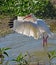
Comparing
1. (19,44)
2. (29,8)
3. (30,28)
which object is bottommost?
(29,8)

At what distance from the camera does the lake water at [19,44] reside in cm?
730

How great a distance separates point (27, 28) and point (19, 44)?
2331 millimetres

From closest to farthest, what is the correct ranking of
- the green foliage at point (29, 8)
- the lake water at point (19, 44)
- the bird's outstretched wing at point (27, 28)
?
1. the bird's outstretched wing at point (27, 28)
2. the lake water at point (19, 44)
3. the green foliage at point (29, 8)

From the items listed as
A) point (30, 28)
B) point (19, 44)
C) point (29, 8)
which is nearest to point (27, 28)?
point (30, 28)

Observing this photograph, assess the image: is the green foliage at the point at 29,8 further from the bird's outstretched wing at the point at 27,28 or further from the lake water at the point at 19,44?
the bird's outstretched wing at the point at 27,28

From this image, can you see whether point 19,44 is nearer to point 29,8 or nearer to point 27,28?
point 27,28

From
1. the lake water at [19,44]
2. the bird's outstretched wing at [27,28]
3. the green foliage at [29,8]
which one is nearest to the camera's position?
the bird's outstretched wing at [27,28]

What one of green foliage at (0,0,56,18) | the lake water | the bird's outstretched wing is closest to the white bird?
the bird's outstretched wing

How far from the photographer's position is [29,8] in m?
11.5

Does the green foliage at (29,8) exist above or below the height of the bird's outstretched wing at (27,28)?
below

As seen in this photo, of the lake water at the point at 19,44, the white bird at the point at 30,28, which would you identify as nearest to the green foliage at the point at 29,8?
the lake water at the point at 19,44

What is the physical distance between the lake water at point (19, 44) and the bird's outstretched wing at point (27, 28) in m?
1.15

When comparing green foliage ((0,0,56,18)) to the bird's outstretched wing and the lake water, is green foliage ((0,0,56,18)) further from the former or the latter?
the bird's outstretched wing

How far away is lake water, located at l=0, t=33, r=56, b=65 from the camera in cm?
730
